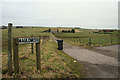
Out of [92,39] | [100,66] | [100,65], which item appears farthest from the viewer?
[92,39]

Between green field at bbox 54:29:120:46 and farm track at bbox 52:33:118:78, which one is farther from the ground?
green field at bbox 54:29:120:46

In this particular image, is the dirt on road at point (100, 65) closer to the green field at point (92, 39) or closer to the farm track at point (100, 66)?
the farm track at point (100, 66)

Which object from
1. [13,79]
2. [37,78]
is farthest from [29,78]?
[13,79]

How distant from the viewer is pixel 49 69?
4.27m

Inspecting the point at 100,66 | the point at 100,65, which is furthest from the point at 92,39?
the point at 100,66

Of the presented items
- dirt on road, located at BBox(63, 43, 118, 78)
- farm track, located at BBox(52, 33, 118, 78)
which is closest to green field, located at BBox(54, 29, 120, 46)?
dirt on road, located at BBox(63, 43, 118, 78)

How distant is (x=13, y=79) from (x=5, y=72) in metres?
0.85

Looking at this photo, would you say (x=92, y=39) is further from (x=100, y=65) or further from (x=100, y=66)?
(x=100, y=66)

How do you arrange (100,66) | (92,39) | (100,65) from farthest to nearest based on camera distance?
1. (92,39)
2. (100,65)
3. (100,66)

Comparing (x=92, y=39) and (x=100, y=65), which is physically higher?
(x=92, y=39)

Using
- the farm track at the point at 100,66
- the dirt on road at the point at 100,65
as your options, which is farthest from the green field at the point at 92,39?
the farm track at the point at 100,66

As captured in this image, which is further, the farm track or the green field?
the green field

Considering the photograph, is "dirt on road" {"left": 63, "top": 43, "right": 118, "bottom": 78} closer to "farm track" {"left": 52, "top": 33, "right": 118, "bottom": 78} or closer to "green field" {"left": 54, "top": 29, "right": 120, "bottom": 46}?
"farm track" {"left": 52, "top": 33, "right": 118, "bottom": 78}

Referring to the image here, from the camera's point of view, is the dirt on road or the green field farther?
the green field
